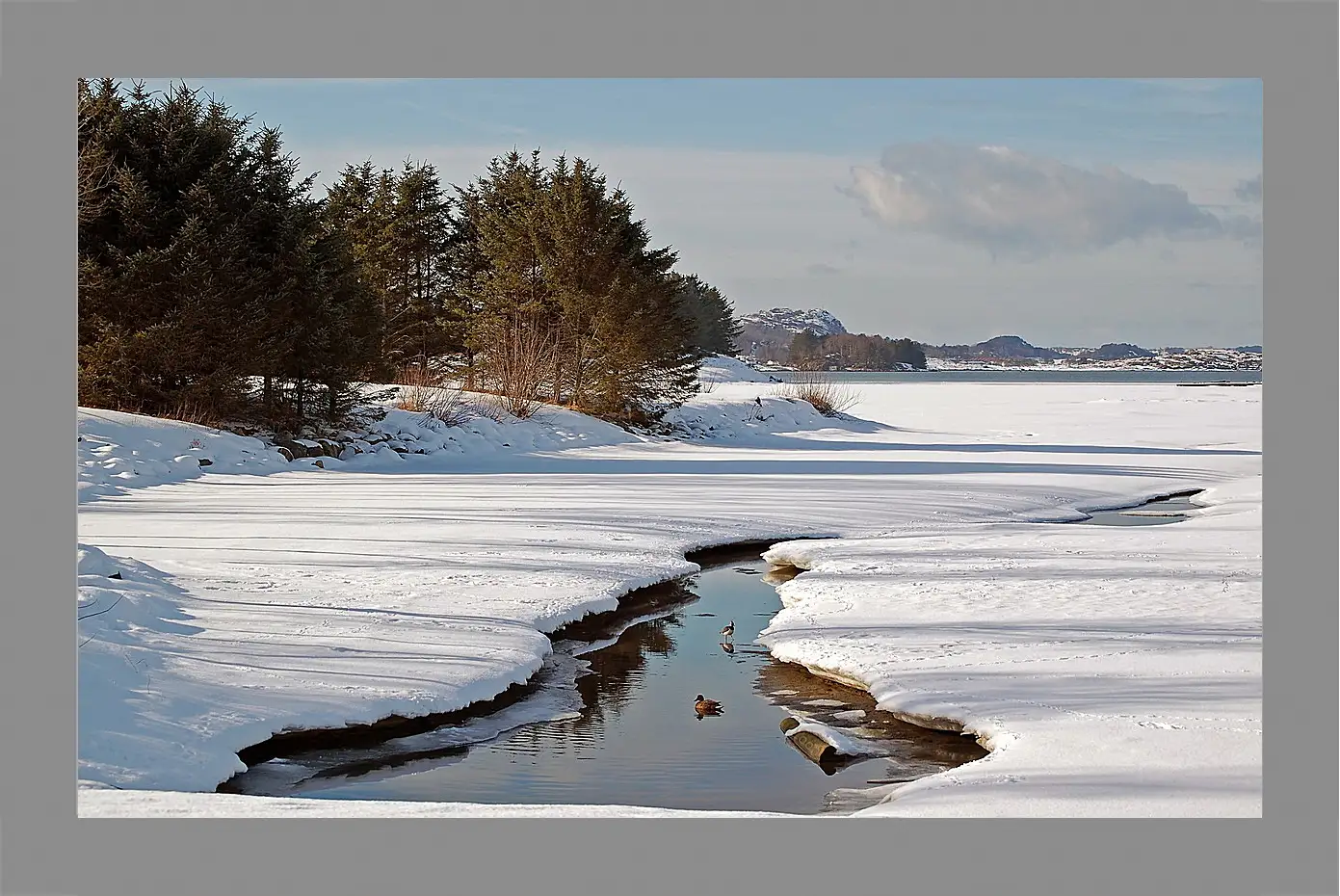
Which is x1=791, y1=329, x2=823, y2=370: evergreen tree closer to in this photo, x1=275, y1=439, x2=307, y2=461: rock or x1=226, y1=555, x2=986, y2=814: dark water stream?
x1=275, y1=439, x2=307, y2=461: rock

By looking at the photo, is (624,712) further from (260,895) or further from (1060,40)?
(1060,40)

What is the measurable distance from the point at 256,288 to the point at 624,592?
11.0 meters

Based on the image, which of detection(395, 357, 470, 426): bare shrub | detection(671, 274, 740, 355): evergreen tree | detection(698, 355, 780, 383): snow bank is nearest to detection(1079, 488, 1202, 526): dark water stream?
detection(395, 357, 470, 426): bare shrub

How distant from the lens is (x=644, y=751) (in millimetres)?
6082

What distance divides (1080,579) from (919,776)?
4267 millimetres

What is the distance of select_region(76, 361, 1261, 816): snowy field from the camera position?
17.5 feet

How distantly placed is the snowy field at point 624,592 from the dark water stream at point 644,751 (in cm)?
21

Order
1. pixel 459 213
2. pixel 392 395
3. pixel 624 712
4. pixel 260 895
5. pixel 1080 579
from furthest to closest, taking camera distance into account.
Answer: pixel 459 213 → pixel 392 395 → pixel 1080 579 → pixel 624 712 → pixel 260 895

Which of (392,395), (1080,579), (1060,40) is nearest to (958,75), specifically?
(1060,40)

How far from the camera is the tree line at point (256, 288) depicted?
1716cm

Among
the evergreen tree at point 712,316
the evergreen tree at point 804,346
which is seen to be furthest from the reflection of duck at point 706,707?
the evergreen tree at point 804,346

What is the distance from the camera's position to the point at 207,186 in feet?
57.9

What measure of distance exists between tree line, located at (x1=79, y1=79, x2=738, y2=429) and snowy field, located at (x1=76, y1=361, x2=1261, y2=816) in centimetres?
164

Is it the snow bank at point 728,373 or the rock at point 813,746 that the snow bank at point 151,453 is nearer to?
the rock at point 813,746
